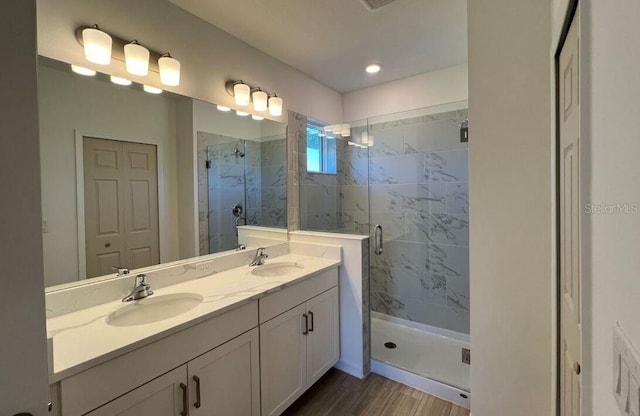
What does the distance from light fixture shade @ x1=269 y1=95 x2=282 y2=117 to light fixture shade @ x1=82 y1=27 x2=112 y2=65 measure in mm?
1153

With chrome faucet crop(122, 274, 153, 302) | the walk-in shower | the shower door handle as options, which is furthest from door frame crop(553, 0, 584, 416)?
chrome faucet crop(122, 274, 153, 302)

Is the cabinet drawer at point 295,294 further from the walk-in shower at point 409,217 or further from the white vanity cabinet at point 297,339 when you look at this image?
the walk-in shower at point 409,217

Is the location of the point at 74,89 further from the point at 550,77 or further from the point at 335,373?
the point at 335,373

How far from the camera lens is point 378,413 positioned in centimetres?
190

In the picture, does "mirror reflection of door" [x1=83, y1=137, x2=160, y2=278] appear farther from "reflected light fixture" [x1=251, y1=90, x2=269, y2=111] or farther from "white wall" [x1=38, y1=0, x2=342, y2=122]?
"reflected light fixture" [x1=251, y1=90, x2=269, y2=111]

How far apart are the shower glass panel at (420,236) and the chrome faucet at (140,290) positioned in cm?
179

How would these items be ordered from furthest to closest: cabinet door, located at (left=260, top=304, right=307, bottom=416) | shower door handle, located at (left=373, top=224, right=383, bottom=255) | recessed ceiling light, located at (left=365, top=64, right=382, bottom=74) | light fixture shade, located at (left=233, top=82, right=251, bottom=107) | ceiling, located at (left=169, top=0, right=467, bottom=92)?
shower door handle, located at (left=373, top=224, right=383, bottom=255), recessed ceiling light, located at (left=365, top=64, right=382, bottom=74), light fixture shade, located at (left=233, top=82, right=251, bottom=107), ceiling, located at (left=169, top=0, right=467, bottom=92), cabinet door, located at (left=260, top=304, right=307, bottom=416)

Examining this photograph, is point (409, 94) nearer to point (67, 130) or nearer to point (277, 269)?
point (277, 269)

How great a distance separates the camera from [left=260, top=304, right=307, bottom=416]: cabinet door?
65.6 inches

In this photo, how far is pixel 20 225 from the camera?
0.53 m

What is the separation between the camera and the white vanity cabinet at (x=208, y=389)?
1126 millimetres

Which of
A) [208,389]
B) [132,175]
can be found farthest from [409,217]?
[132,175]

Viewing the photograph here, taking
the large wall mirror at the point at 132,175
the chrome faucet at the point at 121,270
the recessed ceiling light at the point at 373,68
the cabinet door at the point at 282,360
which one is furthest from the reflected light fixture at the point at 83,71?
the recessed ceiling light at the point at 373,68
